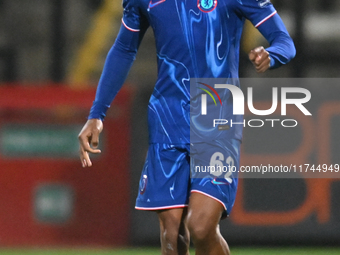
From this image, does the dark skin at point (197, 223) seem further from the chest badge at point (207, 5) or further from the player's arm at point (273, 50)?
the chest badge at point (207, 5)

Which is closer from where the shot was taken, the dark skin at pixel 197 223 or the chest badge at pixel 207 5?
the dark skin at pixel 197 223

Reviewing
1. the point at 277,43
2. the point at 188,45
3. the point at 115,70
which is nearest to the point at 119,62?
the point at 115,70

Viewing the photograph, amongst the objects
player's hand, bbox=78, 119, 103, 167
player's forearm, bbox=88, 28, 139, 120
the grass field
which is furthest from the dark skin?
the grass field

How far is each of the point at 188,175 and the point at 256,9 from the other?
78 cm

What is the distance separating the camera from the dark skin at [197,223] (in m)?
2.56

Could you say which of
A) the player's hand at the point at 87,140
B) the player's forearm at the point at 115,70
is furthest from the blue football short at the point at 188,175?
the player's forearm at the point at 115,70

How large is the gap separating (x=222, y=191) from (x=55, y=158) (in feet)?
9.66

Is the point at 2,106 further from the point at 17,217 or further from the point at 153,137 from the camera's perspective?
the point at 153,137

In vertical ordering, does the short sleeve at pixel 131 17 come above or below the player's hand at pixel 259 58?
above

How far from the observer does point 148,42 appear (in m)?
6.99

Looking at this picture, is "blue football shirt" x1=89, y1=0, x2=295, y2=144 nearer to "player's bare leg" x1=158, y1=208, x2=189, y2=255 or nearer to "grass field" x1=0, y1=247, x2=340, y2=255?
"player's bare leg" x1=158, y1=208, x2=189, y2=255

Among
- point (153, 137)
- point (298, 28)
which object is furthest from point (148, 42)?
point (153, 137)

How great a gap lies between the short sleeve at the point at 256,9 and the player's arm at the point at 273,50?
2 centimetres

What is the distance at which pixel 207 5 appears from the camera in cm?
287
